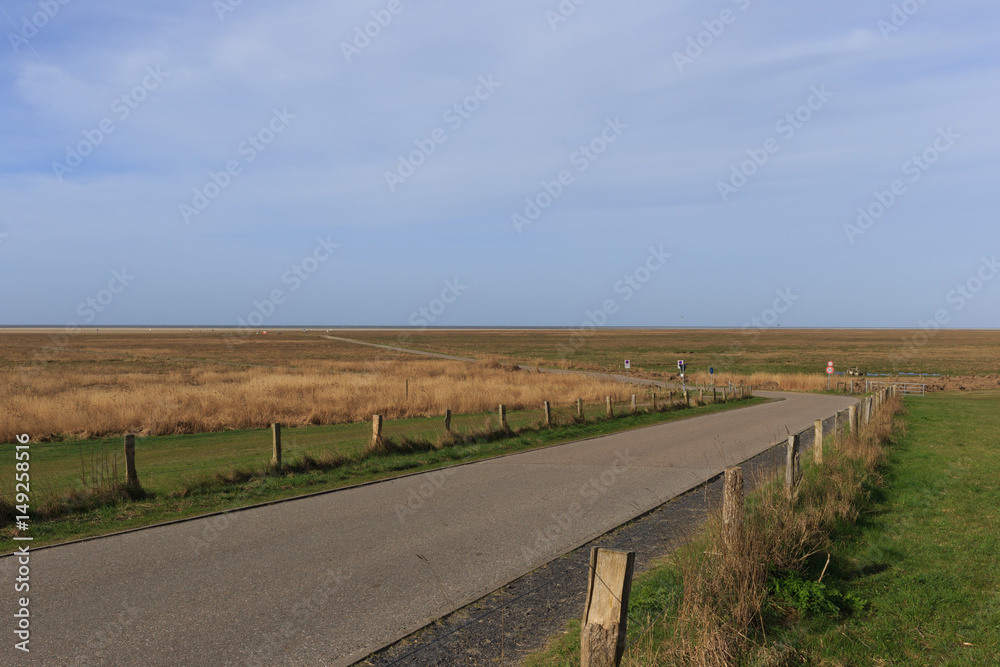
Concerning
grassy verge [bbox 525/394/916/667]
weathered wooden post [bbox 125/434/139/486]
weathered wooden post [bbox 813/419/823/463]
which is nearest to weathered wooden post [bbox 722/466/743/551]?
grassy verge [bbox 525/394/916/667]

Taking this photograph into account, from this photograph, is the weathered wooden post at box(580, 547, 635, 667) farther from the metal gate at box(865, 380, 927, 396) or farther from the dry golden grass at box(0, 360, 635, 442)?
the metal gate at box(865, 380, 927, 396)

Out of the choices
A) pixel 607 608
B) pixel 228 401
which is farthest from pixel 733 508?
pixel 228 401

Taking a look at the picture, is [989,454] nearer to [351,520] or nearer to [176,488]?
[351,520]

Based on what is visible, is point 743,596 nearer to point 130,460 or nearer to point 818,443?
point 818,443

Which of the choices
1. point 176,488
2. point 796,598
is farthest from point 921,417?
point 176,488

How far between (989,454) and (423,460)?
13098 millimetres

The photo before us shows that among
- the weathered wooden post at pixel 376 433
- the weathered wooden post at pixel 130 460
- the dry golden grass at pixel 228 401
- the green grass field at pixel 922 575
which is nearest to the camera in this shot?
the green grass field at pixel 922 575

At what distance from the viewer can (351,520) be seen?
9.74 m

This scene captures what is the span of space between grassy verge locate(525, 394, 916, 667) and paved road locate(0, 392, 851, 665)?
1.68m

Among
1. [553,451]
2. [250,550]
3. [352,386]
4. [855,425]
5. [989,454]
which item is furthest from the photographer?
[352,386]

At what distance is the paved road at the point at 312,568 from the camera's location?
5586 mm

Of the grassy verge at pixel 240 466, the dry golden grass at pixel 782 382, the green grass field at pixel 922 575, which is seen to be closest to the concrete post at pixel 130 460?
the grassy verge at pixel 240 466

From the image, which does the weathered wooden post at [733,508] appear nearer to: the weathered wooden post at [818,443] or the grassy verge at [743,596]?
the grassy verge at [743,596]

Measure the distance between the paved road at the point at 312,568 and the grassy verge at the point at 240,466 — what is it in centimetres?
114
